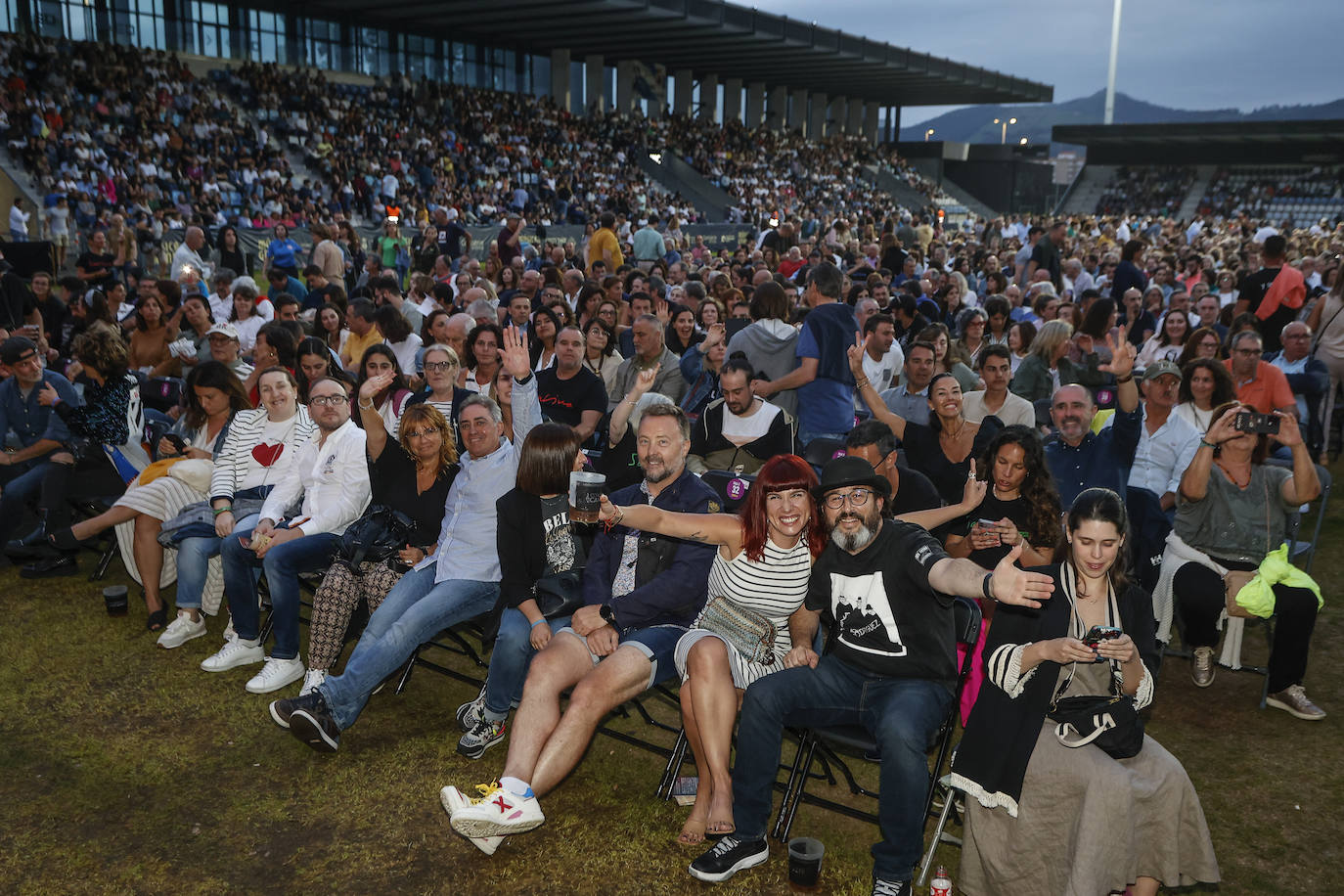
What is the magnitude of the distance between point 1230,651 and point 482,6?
31.2 m

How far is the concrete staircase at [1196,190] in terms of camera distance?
4878cm

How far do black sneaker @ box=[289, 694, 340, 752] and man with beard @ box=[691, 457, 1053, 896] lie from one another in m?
1.83

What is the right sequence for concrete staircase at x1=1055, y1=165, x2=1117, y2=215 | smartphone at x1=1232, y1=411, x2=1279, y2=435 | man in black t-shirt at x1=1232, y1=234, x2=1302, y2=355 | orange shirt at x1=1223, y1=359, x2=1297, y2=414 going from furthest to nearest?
concrete staircase at x1=1055, y1=165, x2=1117, y2=215, man in black t-shirt at x1=1232, y1=234, x2=1302, y2=355, orange shirt at x1=1223, y1=359, x2=1297, y2=414, smartphone at x1=1232, y1=411, x2=1279, y2=435

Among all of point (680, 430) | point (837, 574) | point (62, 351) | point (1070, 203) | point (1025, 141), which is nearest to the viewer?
point (837, 574)

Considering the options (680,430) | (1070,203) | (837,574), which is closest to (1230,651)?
(837,574)

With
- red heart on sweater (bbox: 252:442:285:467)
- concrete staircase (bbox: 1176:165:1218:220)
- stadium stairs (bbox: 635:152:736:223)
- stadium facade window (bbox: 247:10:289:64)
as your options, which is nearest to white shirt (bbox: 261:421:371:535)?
red heart on sweater (bbox: 252:442:285:467)

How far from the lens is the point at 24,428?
6.63 metres

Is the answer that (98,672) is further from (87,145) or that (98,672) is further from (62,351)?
(87,145)

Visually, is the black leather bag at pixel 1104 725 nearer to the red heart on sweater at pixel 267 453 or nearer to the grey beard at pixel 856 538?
the grey beard at pixel 856 538

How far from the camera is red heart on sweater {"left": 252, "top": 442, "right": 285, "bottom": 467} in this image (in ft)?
18.7

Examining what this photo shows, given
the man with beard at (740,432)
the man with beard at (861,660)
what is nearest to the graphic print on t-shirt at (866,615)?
the man with beard at (861,660)

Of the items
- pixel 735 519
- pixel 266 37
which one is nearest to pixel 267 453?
pixel 735 519

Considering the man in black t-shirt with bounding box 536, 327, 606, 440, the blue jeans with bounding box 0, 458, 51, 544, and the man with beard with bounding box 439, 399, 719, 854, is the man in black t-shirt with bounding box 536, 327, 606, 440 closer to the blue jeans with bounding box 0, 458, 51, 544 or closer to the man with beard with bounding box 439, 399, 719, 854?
the man with beard with bounding box 439, 399, 719, 854

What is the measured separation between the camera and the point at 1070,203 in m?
54.0
